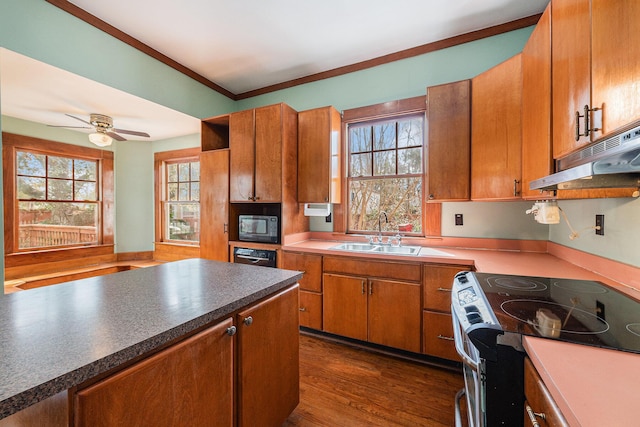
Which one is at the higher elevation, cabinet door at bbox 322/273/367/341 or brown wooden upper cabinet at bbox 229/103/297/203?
brown wooden upper cabinet at bbox 229/103/297/203

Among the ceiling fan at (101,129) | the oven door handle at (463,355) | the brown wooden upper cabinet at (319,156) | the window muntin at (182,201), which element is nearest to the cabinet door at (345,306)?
the brown wooden upper cabinet at (319,156)

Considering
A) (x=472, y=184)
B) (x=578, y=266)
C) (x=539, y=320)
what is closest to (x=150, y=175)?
(x=472, y=184)

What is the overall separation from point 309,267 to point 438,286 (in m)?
1.18

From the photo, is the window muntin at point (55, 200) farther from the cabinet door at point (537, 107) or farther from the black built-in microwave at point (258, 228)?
the cabinet door at point (537, 107)

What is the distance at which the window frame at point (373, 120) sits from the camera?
2.70 meters

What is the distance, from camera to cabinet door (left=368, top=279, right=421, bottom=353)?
7.07ft

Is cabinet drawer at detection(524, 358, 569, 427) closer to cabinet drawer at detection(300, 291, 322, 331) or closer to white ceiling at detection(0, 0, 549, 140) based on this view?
cabinet drawer at detection(300, 291, 322, 331)

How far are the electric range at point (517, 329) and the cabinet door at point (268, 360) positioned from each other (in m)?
0.86

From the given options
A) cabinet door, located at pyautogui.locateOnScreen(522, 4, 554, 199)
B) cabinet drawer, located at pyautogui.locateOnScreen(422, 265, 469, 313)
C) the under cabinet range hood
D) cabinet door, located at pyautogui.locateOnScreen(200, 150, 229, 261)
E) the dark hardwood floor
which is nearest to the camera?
the under cabinet range hood

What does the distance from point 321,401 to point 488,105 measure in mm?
2539

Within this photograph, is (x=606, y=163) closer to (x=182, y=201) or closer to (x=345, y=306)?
(x=345, y=306)

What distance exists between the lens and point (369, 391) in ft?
6.13

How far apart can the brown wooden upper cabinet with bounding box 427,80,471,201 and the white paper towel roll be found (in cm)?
107

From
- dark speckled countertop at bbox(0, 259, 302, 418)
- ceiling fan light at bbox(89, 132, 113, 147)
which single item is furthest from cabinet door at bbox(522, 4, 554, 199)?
ceiling fan light at bbox(89, 132, 113, 147)
